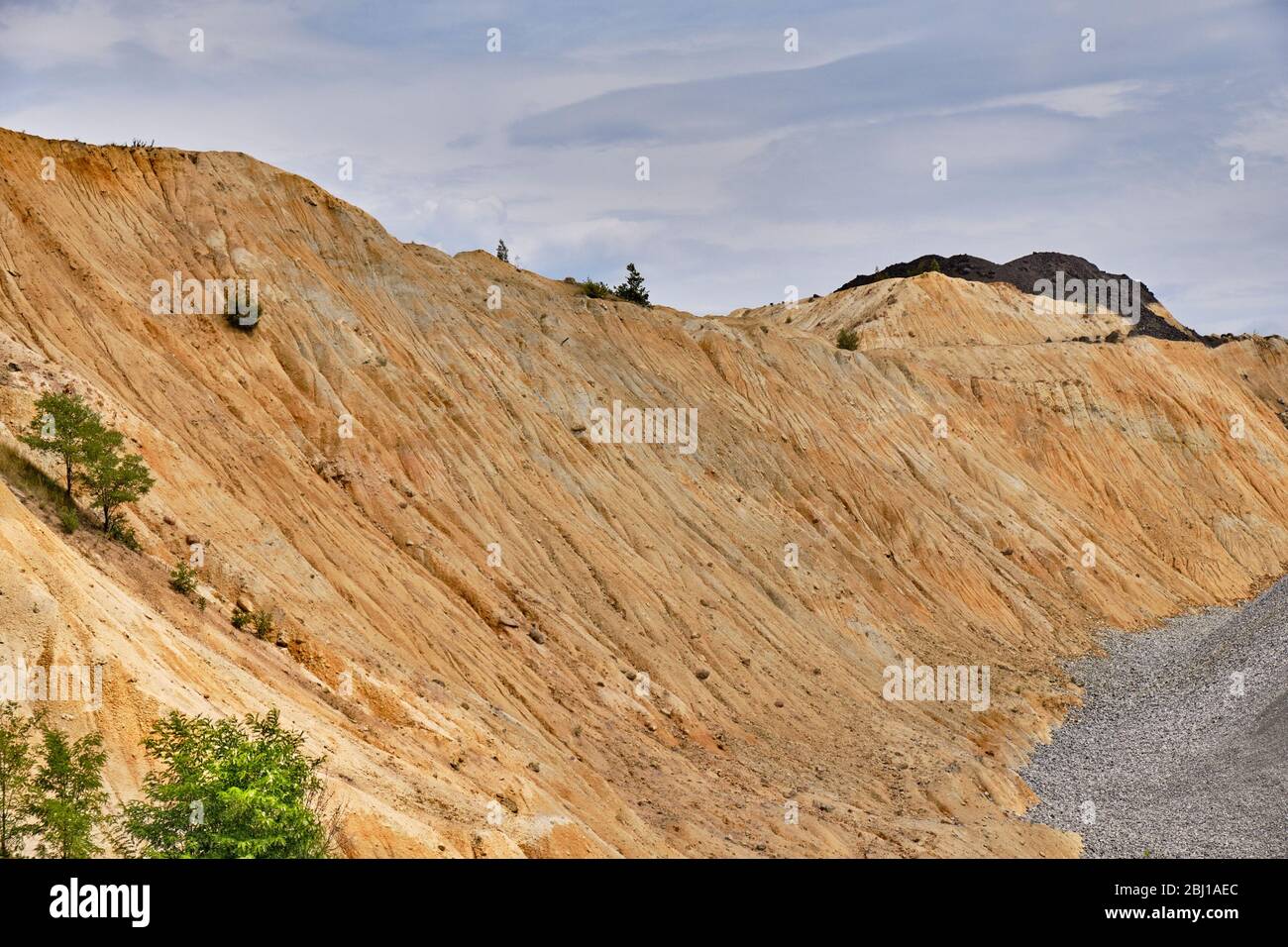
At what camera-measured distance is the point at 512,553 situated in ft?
92.6

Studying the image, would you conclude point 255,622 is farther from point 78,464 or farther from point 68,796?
point 68,796

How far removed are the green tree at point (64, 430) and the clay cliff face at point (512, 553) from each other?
0.62 metres

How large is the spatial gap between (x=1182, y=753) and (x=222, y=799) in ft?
72.2

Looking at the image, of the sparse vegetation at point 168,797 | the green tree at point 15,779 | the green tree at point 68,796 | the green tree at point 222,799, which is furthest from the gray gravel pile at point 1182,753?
the green tree at point 15,779

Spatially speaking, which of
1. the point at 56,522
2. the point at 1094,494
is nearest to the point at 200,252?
the point at 56,522

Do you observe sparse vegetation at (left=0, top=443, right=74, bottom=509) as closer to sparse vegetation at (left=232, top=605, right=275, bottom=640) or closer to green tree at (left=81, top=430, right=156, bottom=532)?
green tree at (left=81, top=430, right=156, bottom=532)

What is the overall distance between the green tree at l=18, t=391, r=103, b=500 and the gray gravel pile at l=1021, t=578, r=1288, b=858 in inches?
704

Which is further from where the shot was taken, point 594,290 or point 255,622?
point 594,290

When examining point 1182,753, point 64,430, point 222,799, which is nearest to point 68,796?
point 222,799

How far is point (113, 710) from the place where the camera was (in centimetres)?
1427

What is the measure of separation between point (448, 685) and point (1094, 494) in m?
38.8

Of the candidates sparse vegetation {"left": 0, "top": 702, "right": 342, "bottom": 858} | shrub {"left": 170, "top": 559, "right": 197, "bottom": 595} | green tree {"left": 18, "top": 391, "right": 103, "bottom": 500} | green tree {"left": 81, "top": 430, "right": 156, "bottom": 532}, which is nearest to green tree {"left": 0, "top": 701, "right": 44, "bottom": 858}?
sparse vegetation {"left": 0, "top": 702, "right": 342, "bottom": 858}

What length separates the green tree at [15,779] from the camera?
1183 cm

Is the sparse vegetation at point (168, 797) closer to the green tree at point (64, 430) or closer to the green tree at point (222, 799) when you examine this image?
the green tree at point (222, 799)
